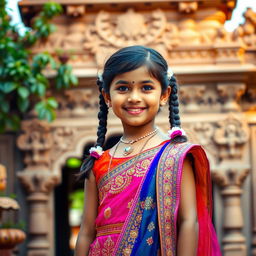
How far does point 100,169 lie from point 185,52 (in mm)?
6727

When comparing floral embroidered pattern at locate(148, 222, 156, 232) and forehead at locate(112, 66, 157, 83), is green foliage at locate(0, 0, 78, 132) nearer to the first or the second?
forehead at locate(112, 66, 157, 83)

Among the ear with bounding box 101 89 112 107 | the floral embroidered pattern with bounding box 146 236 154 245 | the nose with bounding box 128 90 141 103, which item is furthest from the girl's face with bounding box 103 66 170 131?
the floral embroidered pattern with bounding box 146 236 154 245

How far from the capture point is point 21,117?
945 centimetres

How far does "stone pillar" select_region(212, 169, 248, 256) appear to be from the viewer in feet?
29.1

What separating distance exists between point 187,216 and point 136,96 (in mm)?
471

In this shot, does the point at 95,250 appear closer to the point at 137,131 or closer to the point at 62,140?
the point at 137,131

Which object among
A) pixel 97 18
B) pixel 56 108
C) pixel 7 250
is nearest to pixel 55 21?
pixel 97 18

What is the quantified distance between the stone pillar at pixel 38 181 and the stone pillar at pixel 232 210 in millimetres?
2217

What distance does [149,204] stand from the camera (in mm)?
A: 2451

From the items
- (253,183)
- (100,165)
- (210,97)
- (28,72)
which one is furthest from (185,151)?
(253,183)

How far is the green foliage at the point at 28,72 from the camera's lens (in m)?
8.62

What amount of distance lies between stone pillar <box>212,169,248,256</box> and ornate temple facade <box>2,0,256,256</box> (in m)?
0.01

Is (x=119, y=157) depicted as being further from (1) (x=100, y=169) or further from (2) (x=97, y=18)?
(2) (x=97, y=18)

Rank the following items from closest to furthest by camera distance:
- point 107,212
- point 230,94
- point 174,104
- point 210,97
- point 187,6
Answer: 1. point 107,212
2. point 174,104
3. point 230,94
4. point 210,97
5. point 187,6
